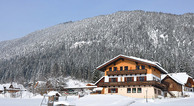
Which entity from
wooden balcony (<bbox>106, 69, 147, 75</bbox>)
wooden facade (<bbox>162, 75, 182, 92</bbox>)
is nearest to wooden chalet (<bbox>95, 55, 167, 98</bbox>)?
wooden balcony (<bbox>106, 69, 147, 75</bbox>)

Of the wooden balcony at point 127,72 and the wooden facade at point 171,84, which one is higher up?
the wooden balcony at point 127,72

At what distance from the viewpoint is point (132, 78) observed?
189 ft

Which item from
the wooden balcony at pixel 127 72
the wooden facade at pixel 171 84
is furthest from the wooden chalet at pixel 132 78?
the wooden facade at pixel 171 84

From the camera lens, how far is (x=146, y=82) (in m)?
54.6

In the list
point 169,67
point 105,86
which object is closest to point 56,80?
point 105,86

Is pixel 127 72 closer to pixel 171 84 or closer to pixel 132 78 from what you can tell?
pixel 132 78

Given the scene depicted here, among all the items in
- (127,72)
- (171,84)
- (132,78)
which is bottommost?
(171,84)

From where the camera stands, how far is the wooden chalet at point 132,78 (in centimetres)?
5530

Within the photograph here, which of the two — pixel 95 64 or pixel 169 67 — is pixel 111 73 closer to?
pixel 169 67

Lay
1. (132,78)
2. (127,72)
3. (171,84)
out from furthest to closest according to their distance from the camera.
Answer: (171,84) → (127,72) → (132,78)

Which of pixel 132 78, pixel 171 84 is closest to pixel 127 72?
pixel 132 78

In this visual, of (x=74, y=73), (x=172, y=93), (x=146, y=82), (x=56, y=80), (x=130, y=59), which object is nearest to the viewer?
(x=146, y=82)

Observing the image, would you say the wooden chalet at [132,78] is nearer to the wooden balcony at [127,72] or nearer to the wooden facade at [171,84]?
the wooden balcony at [127,72]

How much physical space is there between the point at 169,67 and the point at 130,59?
72449mm
